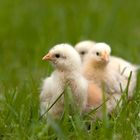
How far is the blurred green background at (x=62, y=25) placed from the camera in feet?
27.3

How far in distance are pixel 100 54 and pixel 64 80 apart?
1.70ft

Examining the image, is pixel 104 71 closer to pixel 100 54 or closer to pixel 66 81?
pixel 100 54

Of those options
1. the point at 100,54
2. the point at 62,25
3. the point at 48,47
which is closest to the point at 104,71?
the point at 100,54

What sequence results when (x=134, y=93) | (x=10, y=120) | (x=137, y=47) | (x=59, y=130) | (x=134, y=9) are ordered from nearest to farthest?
1. (x=59, y=130)
2. (x=10, y=120)
3. (x=134, y=93)
4. (x=137, y=47)
5. (x=134, y=9)

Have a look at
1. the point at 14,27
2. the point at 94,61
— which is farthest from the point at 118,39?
the point at 94,61

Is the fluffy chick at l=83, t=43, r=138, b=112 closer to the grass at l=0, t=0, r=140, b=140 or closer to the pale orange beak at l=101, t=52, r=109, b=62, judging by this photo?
the pale orange beak at l=101, t=52, r=109, b=62

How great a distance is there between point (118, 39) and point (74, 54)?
357cm

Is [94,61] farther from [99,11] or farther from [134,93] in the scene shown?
[99,11]

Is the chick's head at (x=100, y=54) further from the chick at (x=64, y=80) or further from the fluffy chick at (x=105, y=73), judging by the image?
the chick at (x=64, y=80)

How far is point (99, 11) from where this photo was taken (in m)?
9.48

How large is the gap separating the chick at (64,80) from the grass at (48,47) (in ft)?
0.39

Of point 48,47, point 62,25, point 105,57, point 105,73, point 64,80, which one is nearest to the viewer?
point 64,80

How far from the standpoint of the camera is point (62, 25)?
360 inches

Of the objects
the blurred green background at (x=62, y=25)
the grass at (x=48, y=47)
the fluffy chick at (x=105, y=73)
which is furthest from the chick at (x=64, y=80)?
the blurred green background at (x=62, y=25)
